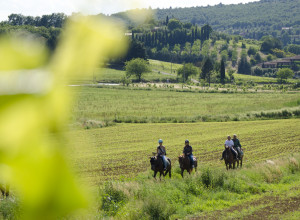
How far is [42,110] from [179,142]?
33529mm

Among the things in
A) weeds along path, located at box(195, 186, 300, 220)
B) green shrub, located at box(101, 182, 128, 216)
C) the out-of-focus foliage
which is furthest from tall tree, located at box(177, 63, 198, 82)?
the out-of-focus foliage

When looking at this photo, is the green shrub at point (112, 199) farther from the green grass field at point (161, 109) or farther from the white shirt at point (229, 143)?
the green grass field at point (161, 109)

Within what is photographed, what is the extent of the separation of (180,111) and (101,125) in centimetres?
1844

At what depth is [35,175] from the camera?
2.77 feet

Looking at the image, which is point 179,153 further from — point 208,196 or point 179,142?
point 208,196

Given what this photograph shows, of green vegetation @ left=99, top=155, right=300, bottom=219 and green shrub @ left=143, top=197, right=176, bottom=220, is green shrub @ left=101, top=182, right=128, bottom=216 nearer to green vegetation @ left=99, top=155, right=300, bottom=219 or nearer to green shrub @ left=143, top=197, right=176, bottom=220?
green vegetation @ left=99, top=155, right=300, bottom=219

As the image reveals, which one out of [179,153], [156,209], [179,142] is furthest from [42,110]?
[179,142]

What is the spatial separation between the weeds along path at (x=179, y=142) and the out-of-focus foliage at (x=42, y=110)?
16.2 meters

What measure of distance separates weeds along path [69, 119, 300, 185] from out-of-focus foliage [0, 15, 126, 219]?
637 inches

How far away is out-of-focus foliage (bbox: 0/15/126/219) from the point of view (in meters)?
0.83

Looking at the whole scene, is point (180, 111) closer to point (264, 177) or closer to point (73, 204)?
point (264, 177)

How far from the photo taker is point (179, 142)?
34.1 meters

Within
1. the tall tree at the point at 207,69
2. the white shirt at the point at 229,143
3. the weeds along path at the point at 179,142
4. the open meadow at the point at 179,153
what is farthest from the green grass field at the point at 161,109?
the tall tree at the point at 207,69

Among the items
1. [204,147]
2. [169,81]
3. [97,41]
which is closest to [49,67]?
[97,41]
